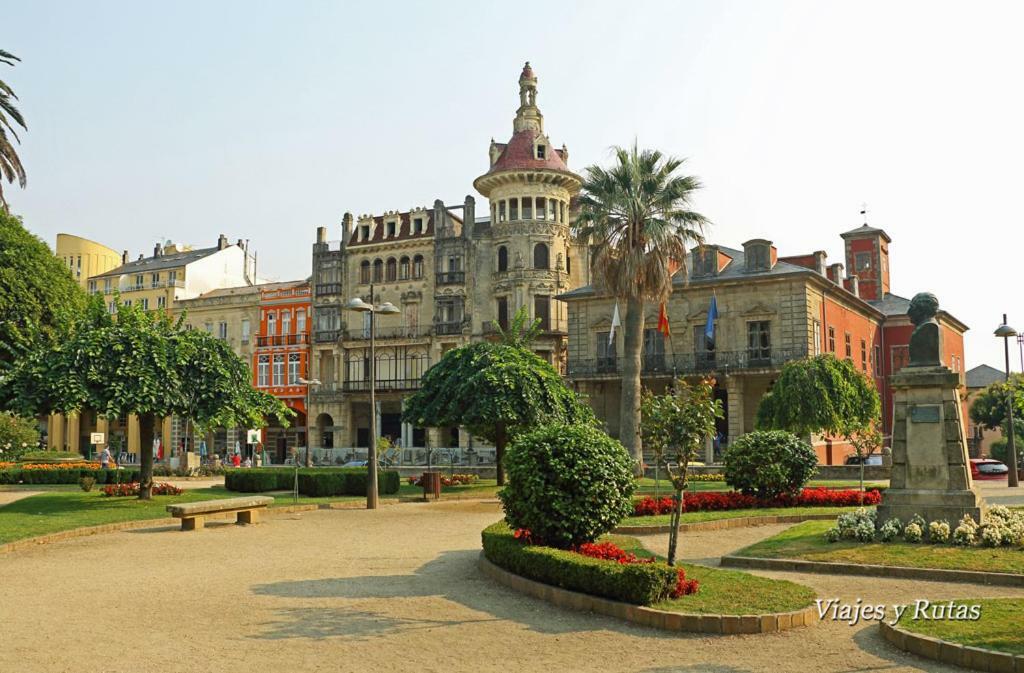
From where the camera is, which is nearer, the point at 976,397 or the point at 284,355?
the point at 284,355

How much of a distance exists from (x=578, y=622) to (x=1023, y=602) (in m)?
4.64

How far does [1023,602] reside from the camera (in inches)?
370

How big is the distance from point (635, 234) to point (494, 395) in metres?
8.56

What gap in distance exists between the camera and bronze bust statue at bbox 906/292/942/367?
47.6 feet

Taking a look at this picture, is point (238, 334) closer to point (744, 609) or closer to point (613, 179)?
point (613, 179)

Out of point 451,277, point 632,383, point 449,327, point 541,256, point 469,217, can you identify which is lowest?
point 632,383

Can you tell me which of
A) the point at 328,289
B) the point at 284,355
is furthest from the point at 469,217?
the point at 284,355

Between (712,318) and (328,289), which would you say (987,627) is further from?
(328,289)

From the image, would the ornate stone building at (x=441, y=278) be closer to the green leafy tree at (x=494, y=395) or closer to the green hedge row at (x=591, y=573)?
the green leafy tree at (x=494, y=395)

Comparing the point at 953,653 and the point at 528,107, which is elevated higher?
the point at 528,107

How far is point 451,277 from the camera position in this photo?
57.2 metres

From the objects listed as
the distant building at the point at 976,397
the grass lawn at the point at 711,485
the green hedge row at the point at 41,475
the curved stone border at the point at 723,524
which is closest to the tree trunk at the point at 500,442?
the grass lawn at the point at 711,485

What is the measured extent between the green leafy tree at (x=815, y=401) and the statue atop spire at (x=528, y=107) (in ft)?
89.8

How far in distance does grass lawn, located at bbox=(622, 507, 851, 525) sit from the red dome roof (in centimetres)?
3634
